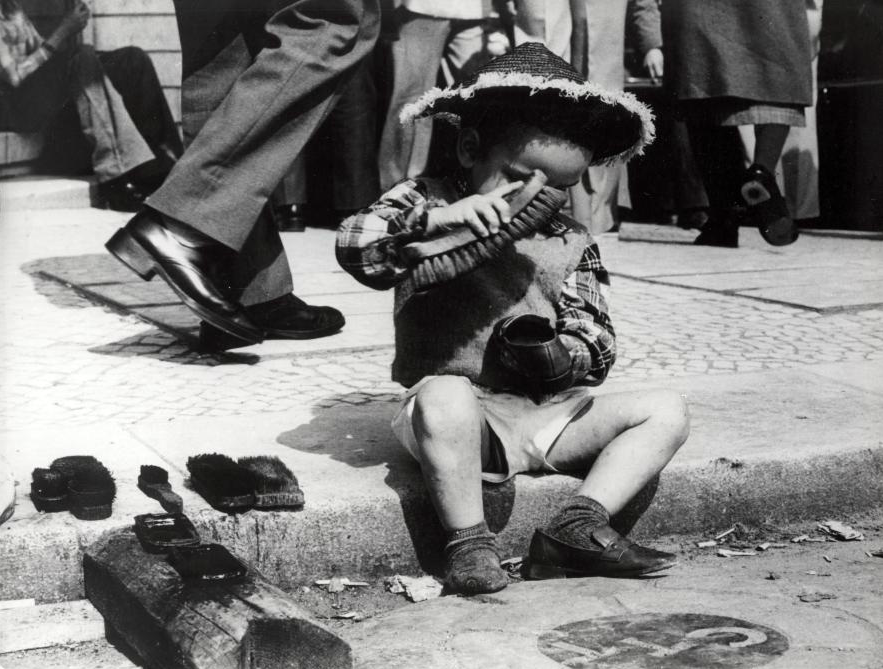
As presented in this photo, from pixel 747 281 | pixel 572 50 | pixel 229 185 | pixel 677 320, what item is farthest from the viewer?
pixel 572 50

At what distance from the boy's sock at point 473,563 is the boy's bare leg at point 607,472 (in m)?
0.11

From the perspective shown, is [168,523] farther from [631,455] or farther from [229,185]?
[229,185]

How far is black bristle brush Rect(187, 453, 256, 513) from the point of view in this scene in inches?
101

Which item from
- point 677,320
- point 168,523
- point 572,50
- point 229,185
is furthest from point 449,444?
point 572,50

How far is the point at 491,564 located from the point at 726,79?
14.1 ft

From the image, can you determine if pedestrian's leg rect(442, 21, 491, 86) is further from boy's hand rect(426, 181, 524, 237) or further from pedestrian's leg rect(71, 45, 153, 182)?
boy's hand rect(426, 181, 524, 237)

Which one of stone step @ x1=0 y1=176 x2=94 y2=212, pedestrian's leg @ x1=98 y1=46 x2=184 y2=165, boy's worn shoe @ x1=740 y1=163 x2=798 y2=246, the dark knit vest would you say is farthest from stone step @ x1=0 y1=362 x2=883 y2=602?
pedestrian's leg @ x1=98 y1=46 x2=184 y2=165

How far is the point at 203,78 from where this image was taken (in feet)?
13.5

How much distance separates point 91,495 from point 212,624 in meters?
0.58

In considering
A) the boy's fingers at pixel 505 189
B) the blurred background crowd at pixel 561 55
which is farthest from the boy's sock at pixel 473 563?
the blurred background crowd at pixel 561 55

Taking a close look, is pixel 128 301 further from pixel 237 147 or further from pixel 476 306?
pixel 476 306

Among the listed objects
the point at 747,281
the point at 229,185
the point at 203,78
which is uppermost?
the point at 203,78

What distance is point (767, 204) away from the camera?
20.2 feet

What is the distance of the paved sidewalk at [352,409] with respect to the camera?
8.73ft
